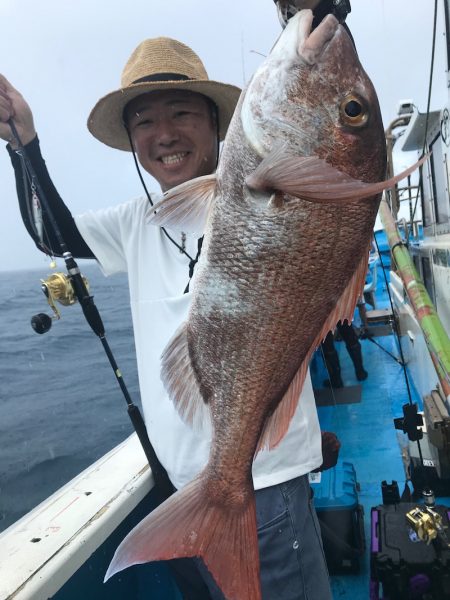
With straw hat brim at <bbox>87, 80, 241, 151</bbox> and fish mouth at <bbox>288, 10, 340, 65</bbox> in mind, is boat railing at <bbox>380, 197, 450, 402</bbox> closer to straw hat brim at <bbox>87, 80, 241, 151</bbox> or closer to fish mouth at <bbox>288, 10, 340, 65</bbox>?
straw hat brim at <bbox>87, 80, 241, 151</bbox>

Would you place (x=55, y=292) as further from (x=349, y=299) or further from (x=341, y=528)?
(x=341, y=528)

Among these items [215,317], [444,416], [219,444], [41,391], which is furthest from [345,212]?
[41,391]

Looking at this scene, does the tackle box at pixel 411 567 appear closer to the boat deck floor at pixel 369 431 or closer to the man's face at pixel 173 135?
the boat deck floor at pixel 369 431

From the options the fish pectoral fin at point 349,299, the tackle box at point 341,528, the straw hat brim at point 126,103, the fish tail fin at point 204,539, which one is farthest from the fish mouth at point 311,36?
the tackle box at point 341,528

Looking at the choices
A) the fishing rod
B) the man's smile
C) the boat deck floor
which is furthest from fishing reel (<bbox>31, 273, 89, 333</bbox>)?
the boat deck floor

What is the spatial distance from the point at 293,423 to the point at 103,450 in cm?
566

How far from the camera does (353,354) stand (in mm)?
6848

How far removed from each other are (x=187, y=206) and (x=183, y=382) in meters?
0.53

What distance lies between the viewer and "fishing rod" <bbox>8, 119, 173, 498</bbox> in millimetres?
2125

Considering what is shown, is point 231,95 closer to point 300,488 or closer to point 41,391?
point 300,488

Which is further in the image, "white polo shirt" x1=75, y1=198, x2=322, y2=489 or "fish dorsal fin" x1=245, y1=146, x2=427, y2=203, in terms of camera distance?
"white polo shirt" x1=75, y1=198, x2=322, y2=489

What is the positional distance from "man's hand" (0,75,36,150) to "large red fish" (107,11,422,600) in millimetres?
1004

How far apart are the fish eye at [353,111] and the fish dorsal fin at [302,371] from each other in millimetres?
321

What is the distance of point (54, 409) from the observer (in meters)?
8.73
